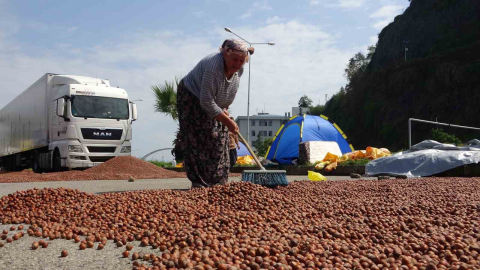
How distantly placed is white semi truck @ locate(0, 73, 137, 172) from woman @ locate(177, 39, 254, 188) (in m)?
8.37

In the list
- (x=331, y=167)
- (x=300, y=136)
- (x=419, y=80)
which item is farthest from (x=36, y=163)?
(x=419, y=80)

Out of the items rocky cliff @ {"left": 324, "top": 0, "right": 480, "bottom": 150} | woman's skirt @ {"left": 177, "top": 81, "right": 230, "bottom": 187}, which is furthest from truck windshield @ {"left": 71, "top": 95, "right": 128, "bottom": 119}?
rocky cliff @ {"left": 324, "top": 0, "right": 480, "bottom": 150}

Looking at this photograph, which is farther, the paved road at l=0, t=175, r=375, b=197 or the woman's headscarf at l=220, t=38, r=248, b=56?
the paved road at l=0, t=175, r=375, b=197

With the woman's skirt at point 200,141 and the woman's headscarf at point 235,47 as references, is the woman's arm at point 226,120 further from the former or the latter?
the woman's headscarf at point 235,47

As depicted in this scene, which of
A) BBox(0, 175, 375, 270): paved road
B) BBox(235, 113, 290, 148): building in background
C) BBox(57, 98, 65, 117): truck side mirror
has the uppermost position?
BBox(235, 113, 290, 148): building in background

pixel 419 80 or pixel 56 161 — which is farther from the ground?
pixel 419 80

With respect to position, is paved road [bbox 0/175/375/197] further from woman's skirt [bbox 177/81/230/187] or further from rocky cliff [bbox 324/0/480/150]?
rocky cliff [bbox 324/0/480/150]

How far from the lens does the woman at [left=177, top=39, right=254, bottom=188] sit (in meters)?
4.25

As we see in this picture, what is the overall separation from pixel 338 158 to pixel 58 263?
9567 millimetres

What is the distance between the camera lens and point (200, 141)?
464 centimetres

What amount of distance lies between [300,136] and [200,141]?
29.3 ft

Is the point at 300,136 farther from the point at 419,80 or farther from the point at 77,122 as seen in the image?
the point at 419,80

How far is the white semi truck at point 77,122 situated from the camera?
477 inches

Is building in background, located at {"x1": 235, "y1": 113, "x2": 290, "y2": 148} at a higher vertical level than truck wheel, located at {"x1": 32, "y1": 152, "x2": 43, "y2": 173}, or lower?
higher
